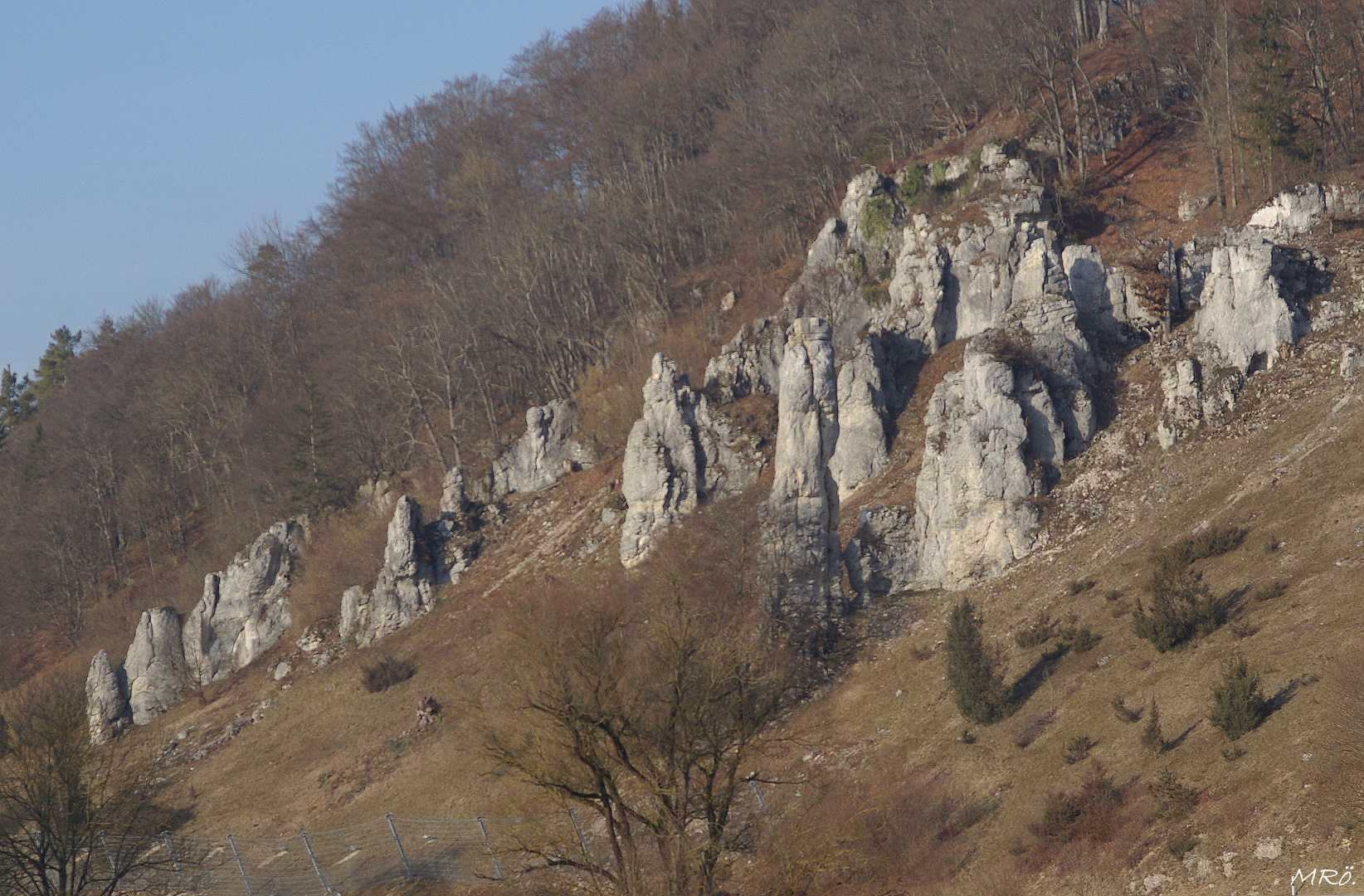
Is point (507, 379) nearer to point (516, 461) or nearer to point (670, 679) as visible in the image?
point (516, 461)

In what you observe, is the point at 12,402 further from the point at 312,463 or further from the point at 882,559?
the point at 882,559

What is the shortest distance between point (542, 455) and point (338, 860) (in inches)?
898

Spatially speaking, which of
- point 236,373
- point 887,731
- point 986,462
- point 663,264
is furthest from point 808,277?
point 236,373

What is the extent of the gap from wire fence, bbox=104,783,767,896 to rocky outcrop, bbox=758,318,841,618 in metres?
8.88

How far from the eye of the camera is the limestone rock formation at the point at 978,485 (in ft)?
88.2

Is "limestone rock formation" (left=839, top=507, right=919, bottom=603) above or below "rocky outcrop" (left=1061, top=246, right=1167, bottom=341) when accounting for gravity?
below

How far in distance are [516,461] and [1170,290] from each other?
2647 cm

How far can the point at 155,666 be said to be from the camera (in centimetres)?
4238

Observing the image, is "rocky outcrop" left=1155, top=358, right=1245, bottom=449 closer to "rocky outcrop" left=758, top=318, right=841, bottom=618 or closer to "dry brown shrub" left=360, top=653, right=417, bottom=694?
"rocky outcrop" left=758, top=318, right=841, bottom=618

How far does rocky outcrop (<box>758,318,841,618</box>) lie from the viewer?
26.9 meters

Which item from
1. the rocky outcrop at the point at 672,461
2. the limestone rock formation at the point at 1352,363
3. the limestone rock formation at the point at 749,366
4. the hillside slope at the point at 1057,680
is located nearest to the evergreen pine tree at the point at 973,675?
the hillside slope at the point at 1057,680

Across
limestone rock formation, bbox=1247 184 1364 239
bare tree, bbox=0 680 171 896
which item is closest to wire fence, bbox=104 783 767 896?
bare tree, bbox=0 680 171 896

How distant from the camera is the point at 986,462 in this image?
27391mm

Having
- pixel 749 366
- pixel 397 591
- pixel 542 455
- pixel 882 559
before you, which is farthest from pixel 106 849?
pixel 749 366
